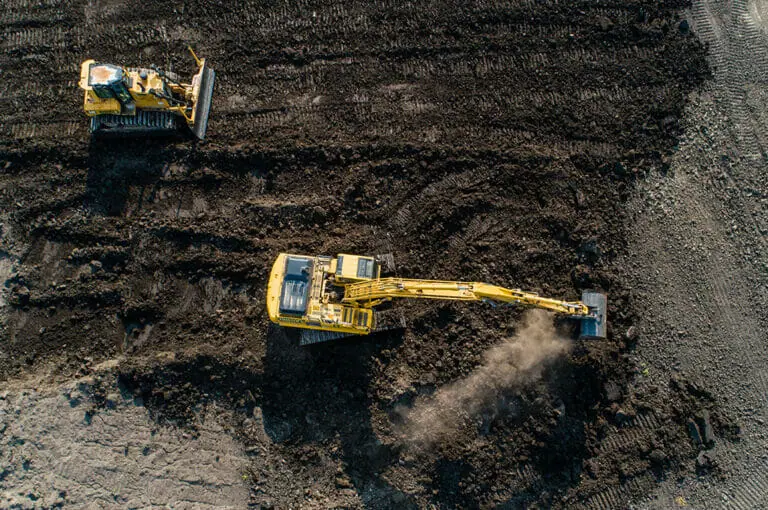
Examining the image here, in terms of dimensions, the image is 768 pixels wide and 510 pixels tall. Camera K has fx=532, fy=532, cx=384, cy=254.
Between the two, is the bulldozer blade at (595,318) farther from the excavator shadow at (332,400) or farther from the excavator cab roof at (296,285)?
the excavator cab roof at (296,285)

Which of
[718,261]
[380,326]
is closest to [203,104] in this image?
[380,326]

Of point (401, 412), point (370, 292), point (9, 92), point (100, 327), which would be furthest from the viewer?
point (9, 92)

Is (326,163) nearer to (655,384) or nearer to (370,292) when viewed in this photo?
(370,292)

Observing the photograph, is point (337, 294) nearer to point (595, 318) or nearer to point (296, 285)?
point (296, 285)

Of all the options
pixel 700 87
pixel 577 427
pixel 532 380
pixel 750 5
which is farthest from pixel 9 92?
pixel 750 5

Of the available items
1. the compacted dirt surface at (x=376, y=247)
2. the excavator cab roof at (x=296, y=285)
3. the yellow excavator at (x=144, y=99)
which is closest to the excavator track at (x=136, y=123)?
the yellow excavator at (x=144, y=99)
